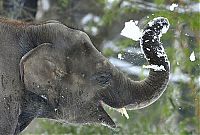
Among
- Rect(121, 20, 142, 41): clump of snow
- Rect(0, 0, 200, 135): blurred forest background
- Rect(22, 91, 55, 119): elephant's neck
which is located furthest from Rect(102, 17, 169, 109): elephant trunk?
Rect(0, 0, 200, 135): blurred forest background

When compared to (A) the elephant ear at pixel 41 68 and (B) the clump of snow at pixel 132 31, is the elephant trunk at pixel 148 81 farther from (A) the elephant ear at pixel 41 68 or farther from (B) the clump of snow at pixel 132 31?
(B) the clump of snow at pixel 132 31

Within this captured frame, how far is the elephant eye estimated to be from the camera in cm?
314

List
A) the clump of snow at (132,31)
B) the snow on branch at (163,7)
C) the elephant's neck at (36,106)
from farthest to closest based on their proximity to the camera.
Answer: the snow on branch at (163,7) < the clump of snow at (132,31) < the elephant's neck at (36,106)

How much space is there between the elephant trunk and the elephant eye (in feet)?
0.09

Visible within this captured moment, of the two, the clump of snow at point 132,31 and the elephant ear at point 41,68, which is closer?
the elephant ear at point 41,68

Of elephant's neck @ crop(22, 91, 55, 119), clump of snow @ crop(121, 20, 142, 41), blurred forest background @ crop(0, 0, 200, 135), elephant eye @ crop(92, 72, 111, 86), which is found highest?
clump of snow @ crop(121, 20, 142, 41)

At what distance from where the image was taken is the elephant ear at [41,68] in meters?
2.95

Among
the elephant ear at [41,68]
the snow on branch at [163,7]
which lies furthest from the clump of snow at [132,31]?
the snow on branch at [163,7]

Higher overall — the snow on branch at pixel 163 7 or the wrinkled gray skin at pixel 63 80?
the wrinkled gray skin at pixel 63 80

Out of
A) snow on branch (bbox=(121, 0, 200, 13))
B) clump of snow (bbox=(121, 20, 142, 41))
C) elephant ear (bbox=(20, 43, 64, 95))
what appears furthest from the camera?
snow on branch (bbox=(121, 0, 200, 13))

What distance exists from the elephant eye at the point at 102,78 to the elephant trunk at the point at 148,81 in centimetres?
3

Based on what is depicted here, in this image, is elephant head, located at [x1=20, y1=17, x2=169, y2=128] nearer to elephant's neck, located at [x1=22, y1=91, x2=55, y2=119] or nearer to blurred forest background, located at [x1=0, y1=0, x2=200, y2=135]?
elephant's neck, located at [x1=22, y1=91, x2=55, y2=119]

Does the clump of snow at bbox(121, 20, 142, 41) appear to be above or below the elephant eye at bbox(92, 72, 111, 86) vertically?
above

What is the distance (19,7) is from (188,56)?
149cm
